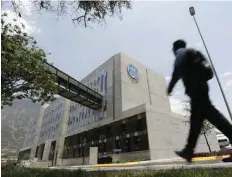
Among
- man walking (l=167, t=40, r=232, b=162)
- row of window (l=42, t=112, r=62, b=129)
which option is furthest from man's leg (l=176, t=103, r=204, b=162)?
row of window (l=42, t=112, r=62, b=129)

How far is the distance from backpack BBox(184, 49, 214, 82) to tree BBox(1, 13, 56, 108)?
13.8m

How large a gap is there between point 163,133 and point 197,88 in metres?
29.8

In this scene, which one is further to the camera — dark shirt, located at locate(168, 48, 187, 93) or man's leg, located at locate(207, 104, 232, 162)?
dark shirt, located at locate(168, 48, 187, 93)

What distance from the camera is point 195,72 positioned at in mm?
2184

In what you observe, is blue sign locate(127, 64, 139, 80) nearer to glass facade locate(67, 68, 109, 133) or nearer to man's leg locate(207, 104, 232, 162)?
glass facade locate(67, 68, 109, 133)

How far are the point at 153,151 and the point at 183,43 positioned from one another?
88.7ft

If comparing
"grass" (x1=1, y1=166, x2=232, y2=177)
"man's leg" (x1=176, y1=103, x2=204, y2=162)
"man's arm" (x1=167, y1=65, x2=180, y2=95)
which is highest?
"man's arm" (x1=167, y1=65, x2=180, y2=95)

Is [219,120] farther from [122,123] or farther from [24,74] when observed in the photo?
[122,123]

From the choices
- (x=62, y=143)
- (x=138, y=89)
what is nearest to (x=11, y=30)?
(x=138, y=89)

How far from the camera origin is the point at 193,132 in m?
2.30

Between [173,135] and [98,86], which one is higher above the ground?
[98,86]

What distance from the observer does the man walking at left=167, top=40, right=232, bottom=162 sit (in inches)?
83.1

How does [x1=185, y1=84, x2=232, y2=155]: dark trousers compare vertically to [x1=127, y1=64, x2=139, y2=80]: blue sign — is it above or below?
below

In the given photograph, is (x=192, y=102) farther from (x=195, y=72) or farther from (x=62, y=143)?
(x=62, y=143)
